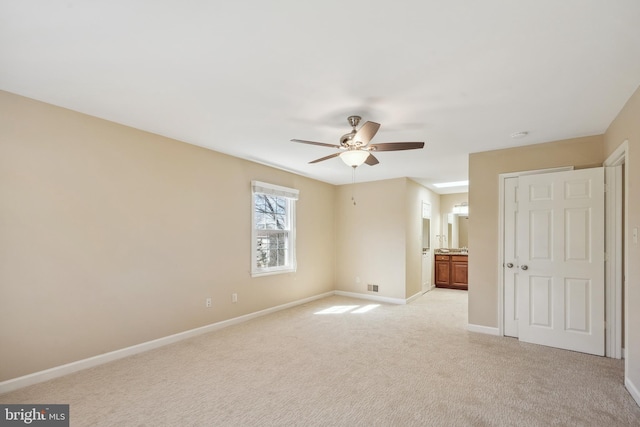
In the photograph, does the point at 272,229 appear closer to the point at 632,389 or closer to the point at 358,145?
the point at 358,145

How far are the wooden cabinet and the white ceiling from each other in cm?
437

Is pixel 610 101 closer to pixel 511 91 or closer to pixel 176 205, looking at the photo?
pixel 511 91

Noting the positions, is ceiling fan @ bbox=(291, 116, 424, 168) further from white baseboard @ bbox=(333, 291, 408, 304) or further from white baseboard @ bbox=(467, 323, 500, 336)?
white baseboard @ bbox=(333, 291, 408, 304)

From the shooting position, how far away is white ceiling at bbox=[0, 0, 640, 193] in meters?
1.63

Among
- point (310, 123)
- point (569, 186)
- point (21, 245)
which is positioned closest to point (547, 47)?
point (310, 123)

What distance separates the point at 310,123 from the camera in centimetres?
317

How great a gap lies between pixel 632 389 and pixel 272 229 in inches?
178

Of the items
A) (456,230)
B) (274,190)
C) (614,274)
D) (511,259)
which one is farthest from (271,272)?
(456,230)

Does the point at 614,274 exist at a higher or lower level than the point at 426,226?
lower

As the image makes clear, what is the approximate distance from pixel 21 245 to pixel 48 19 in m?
1.96

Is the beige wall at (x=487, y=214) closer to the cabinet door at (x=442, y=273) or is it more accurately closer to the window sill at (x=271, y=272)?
the window sill at (x=271, y=272)

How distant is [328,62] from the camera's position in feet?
6.82

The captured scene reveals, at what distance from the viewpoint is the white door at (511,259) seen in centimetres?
392
